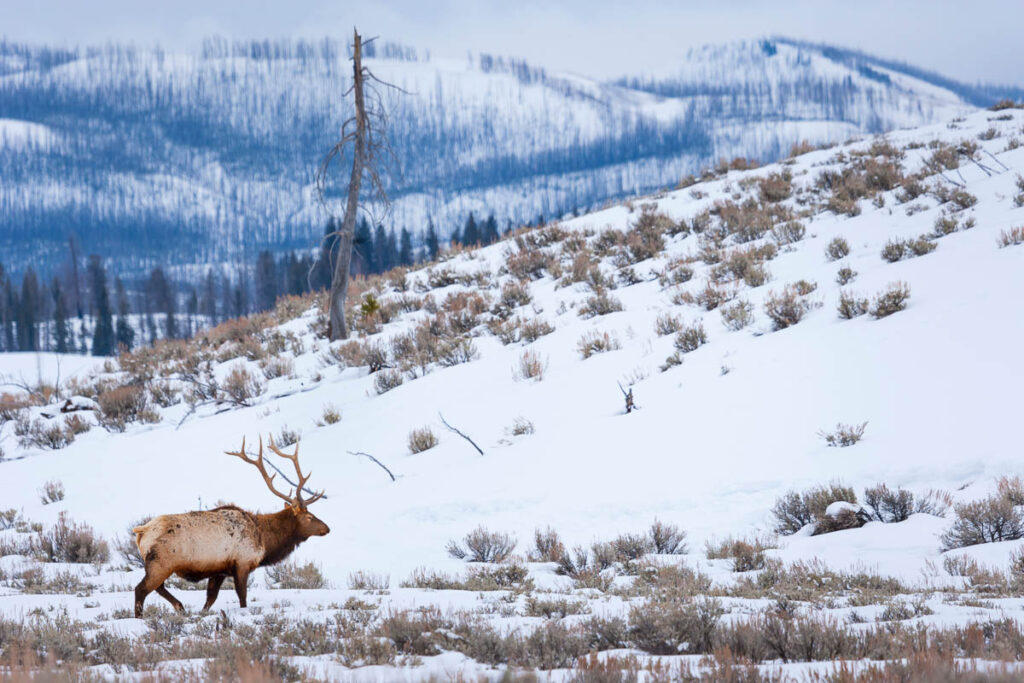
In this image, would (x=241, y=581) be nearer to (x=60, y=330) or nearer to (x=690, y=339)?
(x=690, y=339)

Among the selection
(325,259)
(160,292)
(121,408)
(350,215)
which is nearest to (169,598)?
(121,408)

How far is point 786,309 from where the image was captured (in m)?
9.62

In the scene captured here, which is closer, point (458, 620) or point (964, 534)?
point (458, 620)

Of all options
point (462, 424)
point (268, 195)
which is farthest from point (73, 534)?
point (268, 195)

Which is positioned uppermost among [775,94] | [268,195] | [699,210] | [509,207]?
[775,94]

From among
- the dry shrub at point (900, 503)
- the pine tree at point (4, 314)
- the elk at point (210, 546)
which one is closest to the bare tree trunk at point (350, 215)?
the elk at point (210, 546)

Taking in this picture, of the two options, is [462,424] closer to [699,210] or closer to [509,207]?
[699,210]

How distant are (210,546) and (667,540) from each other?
362 centimetres

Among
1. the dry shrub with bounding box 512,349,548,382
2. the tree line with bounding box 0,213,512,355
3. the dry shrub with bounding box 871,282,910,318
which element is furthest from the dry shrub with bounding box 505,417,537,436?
the tree line with bounding box 0,213,512,355

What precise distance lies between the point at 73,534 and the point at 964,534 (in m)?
7.72

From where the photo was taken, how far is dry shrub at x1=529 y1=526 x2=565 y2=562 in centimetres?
575

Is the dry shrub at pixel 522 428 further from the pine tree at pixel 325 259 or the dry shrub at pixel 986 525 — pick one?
the pine tree at pixel 325 259

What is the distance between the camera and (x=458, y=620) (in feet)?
A: 12.2

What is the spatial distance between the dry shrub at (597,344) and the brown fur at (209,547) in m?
6.81
